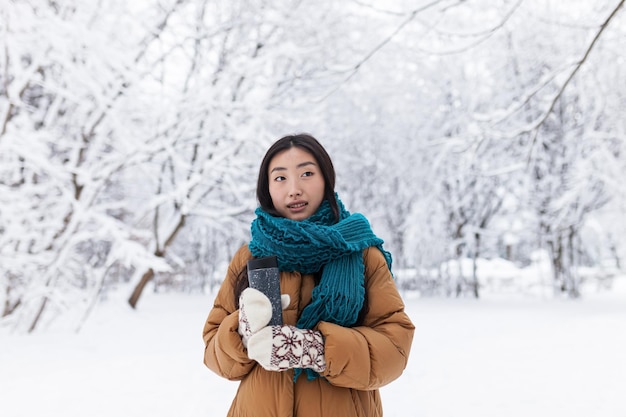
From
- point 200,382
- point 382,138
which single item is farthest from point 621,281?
point 200,382

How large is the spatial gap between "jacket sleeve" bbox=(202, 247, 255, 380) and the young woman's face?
0.24 metres

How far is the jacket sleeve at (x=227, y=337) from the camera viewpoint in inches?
51.6

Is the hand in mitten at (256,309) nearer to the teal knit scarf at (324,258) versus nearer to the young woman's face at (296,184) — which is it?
the teal knit scarf at (324,258)

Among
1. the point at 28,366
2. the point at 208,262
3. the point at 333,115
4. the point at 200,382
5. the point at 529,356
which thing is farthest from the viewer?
the point at 208,262

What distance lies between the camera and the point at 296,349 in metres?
1.20

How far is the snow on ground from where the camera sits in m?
3.71

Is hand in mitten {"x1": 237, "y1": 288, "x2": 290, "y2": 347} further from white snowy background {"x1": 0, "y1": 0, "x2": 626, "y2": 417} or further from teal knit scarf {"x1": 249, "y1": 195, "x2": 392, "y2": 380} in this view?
white snowy background {"x1": 0, "y1": 0, "x2": 626, "y2": 417}

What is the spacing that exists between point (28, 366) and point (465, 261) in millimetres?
17746

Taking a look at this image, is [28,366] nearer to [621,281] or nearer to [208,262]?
[208,262]

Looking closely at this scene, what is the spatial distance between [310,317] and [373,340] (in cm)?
20

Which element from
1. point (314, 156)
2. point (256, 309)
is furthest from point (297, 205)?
point (256, 309)

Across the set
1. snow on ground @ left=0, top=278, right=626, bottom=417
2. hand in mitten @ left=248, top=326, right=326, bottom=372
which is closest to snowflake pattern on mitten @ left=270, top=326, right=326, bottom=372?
hand in mitten @ left=248, top=326, right=326, bottom=372

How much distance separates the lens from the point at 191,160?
9164mm

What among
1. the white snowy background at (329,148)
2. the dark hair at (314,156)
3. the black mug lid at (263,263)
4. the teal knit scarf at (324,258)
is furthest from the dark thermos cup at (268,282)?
the white snowy background at (329,148)
